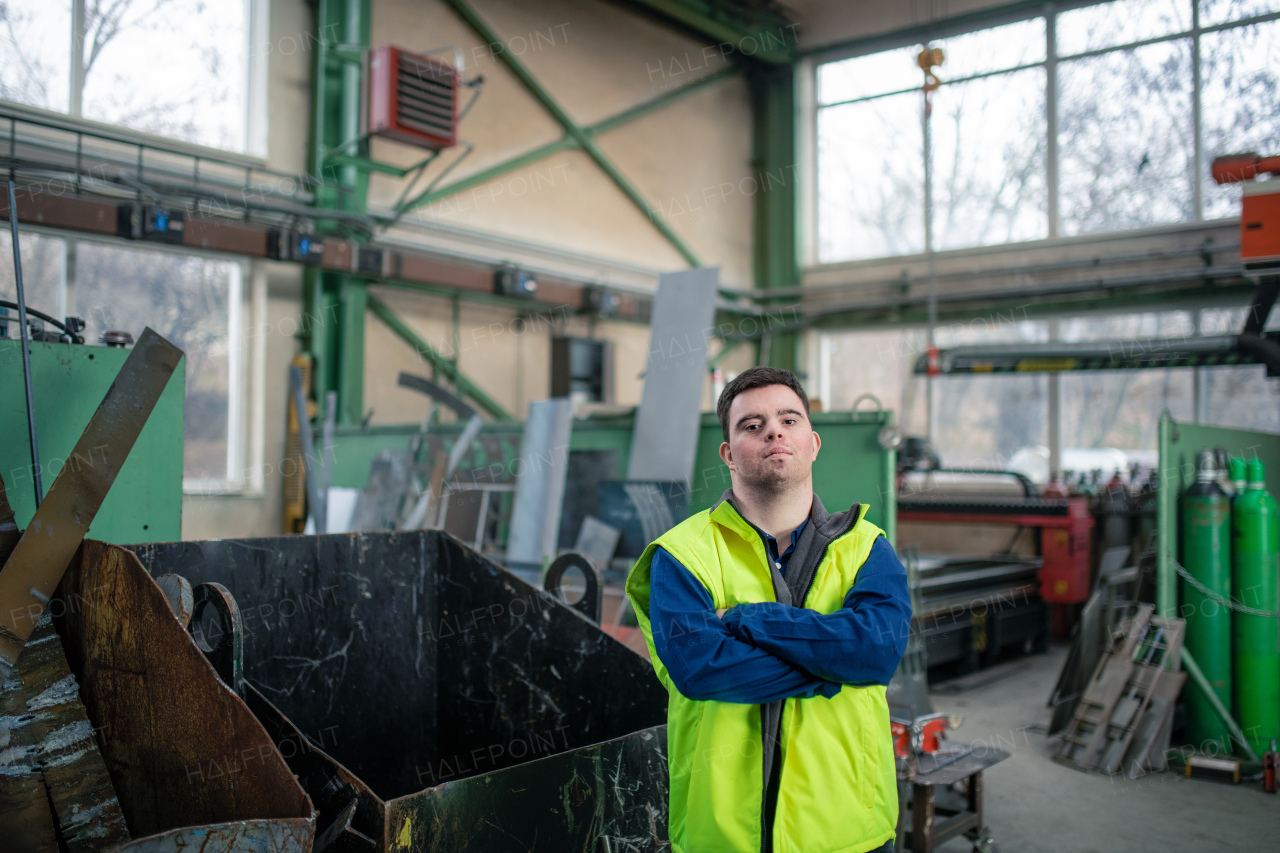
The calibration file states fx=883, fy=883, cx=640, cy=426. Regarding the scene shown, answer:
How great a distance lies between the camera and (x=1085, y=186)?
7414 mm

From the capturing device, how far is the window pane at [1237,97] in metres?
6.62

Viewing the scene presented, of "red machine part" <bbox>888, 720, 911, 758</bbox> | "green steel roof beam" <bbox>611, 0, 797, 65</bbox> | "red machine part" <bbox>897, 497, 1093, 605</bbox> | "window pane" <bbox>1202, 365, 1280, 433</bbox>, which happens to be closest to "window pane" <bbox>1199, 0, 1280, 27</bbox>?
"window pane" <bbox>1202, 365, 1280, 433</bbox>

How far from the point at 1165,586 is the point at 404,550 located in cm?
294

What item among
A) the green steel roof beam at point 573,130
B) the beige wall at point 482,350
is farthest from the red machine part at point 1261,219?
the green steel roof beam at point 573,130

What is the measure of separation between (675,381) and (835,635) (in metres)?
2.81

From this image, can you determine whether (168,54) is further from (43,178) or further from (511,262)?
(511,262)

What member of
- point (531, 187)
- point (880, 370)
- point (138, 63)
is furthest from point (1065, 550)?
point (138, 63)

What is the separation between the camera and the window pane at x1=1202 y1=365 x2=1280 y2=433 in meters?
6.56

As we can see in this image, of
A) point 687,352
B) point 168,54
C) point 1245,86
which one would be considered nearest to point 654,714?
point 687,352

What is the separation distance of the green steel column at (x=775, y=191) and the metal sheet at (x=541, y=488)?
491 centimetres

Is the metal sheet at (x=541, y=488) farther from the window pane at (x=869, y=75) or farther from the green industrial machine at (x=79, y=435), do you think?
the window pane at (x=869, y=75)

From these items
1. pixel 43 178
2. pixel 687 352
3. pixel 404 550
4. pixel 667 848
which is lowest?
pixel 667 848

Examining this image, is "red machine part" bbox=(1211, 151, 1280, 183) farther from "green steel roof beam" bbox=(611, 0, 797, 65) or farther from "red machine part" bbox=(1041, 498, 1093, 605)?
"green steel roof beam" bbox=(611, 0, 797, 65)

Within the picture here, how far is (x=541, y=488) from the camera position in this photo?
3910 mm
